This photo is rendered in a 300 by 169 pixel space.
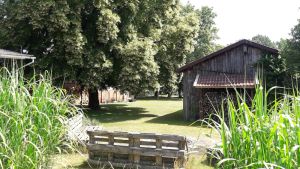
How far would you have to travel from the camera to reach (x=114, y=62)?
26031mm

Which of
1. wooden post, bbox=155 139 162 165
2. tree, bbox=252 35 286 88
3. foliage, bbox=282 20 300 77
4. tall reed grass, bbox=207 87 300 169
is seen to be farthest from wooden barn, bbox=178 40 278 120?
tall reed grass, bbox=207 87 300 169

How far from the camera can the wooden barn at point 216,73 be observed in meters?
21.7

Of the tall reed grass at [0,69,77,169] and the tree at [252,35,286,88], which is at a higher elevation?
the tree at [252,35,286,88]

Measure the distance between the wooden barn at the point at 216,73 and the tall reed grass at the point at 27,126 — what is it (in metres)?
16.8

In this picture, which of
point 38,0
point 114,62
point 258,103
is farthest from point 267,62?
point 258,103

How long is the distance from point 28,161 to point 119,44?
2135cm

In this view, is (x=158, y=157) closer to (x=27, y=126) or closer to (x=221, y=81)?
(x=27, y=126)

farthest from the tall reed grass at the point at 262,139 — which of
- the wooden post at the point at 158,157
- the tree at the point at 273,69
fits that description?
the tree at the point at 273,69

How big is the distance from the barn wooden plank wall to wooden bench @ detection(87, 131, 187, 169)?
40.9 feet

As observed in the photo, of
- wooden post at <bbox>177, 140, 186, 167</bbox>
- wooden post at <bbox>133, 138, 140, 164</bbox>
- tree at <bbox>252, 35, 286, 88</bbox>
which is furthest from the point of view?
tree at <bbox>252, 35, 286, 88</bbox>

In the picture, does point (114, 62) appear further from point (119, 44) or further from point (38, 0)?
point (38, 0)

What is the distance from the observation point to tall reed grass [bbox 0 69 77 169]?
4.28 meters

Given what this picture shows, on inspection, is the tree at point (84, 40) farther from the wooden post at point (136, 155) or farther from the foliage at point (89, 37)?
the wooden post at point (136, 155)

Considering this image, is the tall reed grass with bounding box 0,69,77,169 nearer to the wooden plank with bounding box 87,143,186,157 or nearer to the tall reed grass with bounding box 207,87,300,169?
the tall reed grass with bounding box 207,87,300,169
